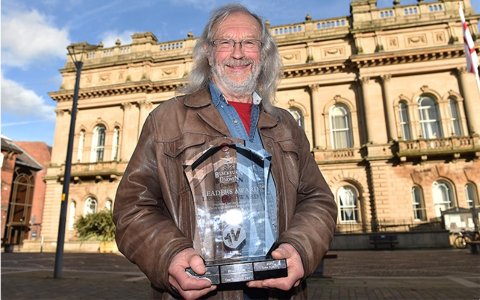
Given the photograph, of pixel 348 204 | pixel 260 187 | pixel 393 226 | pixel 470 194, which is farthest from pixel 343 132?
pixel 260 187

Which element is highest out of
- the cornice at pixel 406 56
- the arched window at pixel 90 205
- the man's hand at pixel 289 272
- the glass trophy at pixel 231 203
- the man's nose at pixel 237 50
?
the cornice at pixel 406 56

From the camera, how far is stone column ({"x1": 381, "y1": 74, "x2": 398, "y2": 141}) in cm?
2009

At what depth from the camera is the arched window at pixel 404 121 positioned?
20.4 m

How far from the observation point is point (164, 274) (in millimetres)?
1247

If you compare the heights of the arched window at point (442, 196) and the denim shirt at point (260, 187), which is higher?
the arched window at point (442, 196)

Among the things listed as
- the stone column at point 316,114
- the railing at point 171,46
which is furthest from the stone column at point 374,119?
the railing at point 171,46

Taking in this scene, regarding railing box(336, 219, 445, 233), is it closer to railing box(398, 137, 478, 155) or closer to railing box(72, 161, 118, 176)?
railing box(398, 137, 478, 155)

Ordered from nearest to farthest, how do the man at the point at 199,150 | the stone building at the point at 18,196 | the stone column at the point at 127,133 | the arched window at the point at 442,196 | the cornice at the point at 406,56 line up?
1. the man at the point at 199,150
2. the arched window at the point at 442,196
3. the cornice at the point at 406,56
4. the stone column at the point at 127,133
5. the stone building at the point at 18,196

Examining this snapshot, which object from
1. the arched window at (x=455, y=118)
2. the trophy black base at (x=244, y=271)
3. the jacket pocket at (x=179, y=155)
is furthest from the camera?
the arched window at (x=455, y=118)

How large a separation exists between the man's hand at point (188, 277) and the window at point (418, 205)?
68.1 feet

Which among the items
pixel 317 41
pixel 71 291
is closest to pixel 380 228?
pixel 317 41

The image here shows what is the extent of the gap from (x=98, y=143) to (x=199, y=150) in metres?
26.9

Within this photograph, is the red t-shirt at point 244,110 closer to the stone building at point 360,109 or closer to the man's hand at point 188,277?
the man's hand at point 188,277

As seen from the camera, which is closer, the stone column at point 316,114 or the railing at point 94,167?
the stone column at point 316,114
